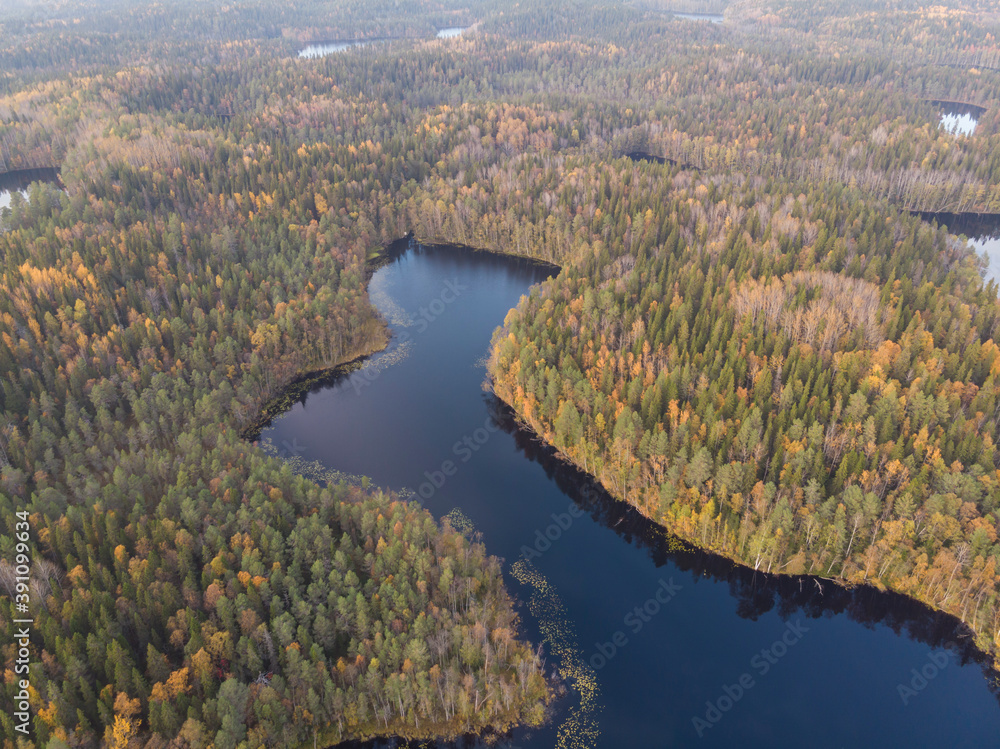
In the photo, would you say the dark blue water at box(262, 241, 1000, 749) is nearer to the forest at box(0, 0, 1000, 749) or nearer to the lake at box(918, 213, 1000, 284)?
the forest at box(0, 0, 1000, 749)

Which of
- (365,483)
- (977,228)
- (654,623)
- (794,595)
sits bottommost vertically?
(654,623)

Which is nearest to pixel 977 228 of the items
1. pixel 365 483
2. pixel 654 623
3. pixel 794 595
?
pixel 794 595

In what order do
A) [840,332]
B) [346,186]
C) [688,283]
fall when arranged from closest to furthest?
[840,332], [688,283], [346,186]

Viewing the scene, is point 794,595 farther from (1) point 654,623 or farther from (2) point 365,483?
(2) point 365,483

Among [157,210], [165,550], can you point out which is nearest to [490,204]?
[157,210]

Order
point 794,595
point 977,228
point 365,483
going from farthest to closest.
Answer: point 977,228
point 365,483
point 794,595

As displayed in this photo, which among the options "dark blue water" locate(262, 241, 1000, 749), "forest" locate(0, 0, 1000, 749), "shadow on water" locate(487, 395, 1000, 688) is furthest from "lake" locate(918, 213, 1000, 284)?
"dark blue water" locate(262, 241, 1000, 749)

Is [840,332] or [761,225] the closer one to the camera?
[840,332]

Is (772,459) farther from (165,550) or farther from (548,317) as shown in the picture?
(165,550)
